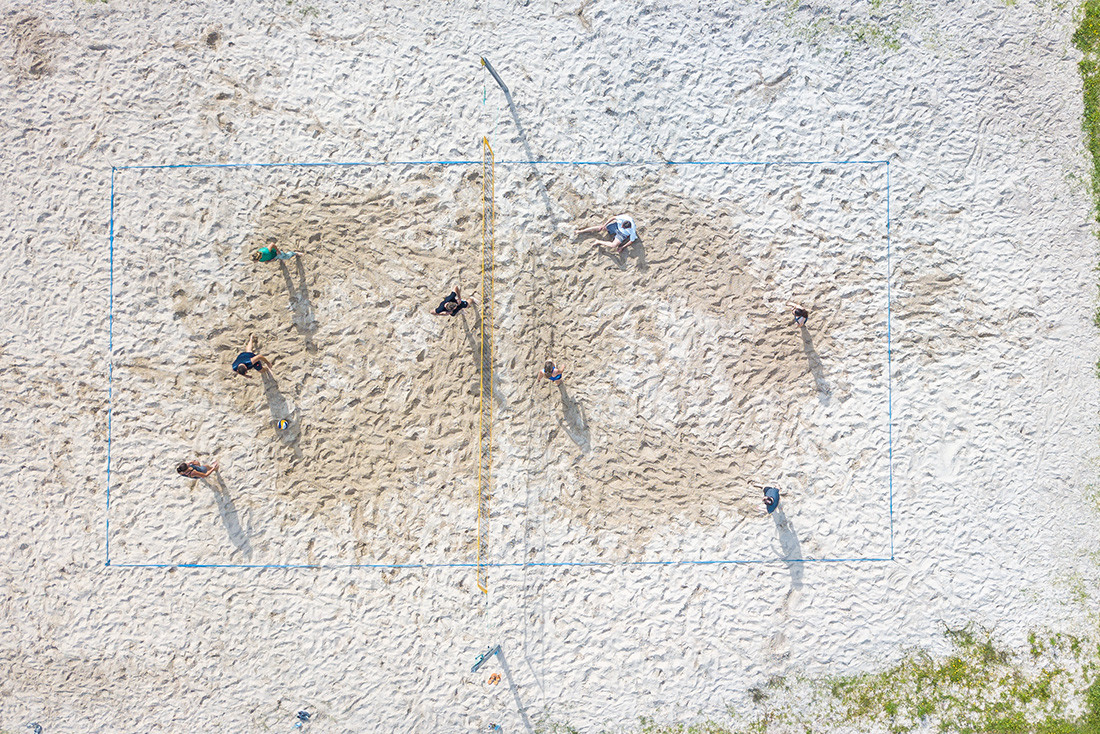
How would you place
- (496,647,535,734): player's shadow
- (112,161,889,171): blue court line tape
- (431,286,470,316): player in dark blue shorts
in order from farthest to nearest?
(112,161,889,171): blue court line tape, (496,647,535,734): player's shadow, (431,286,470,316): player in dark blue shorts

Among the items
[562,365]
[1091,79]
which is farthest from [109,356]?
[1091,79]

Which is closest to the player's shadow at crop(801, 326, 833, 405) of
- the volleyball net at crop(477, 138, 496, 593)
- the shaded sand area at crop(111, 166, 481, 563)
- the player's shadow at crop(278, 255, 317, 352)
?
the volleyball net at crop(477, 138, 496, 593)

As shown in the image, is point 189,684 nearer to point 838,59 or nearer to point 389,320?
point 389,320

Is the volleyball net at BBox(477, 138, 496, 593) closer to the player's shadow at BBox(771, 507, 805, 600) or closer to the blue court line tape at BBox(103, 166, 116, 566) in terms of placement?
the player's shadow at BBox(771, 507, 805, 600)

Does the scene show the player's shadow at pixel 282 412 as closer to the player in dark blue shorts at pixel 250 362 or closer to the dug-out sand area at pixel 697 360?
the player in dark blue shorts at pixel 250 362

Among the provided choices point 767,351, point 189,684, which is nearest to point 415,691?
point 189,684

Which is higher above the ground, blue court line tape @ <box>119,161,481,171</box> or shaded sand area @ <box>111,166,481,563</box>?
blue court line tape @ <box>119,161,481,171</box>
